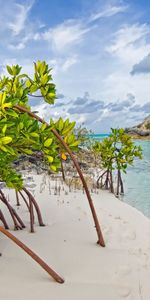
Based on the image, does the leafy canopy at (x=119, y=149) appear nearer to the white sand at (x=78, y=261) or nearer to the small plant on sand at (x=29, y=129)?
the white sand at (x=78, y=261)

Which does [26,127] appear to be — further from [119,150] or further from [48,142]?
[119,150]

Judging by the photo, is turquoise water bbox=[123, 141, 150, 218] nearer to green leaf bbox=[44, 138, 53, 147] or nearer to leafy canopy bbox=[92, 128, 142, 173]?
leafy canopy bbox=[92, 128, 142, 173]

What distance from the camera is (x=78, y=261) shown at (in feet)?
11.3

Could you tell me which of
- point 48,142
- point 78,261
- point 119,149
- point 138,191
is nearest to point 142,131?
point 138,191

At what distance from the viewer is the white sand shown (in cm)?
285

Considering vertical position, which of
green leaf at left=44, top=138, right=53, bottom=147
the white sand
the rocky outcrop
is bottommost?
the white sand

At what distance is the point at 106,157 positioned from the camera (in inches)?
355

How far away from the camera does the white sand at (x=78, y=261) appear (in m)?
2.85

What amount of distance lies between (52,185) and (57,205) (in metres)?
2.69

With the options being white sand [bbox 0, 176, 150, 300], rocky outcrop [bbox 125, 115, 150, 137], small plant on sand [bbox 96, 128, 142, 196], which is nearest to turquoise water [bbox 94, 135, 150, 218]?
small plant on sand [bbox 96, 128, 142, 196]

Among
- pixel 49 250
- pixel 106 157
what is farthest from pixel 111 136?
pixel 49 250

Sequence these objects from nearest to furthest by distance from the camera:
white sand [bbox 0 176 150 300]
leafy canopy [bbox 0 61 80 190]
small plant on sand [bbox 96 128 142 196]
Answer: leafy canopy [bbox 0 61 80 190] → white sand [bbox 0 176 150 300] → small plant on sand [bbox 96 128 142 196]

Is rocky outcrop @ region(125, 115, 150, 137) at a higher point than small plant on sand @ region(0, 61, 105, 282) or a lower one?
higher

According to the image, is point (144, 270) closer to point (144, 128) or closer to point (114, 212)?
point (114, 212)
